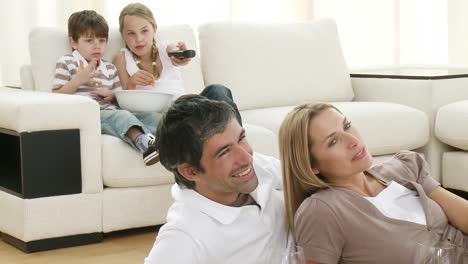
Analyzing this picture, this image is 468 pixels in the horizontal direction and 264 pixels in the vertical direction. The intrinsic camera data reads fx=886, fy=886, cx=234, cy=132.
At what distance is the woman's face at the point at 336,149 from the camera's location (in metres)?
1.94

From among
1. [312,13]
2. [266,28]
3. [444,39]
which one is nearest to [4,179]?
[266,28]

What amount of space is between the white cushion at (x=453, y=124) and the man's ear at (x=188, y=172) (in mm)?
2403

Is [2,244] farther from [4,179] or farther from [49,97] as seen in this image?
[49,97]

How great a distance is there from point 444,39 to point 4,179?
382cm

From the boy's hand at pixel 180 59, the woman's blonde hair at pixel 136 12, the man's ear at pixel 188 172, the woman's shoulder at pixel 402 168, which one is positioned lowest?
the woman's shoulder at pixel 402 168

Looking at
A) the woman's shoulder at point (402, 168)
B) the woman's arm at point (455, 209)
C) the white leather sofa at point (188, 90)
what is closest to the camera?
the woman's arm at point (455, 209)

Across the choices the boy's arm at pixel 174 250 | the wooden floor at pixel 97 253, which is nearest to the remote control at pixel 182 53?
the wooden floor at pixel 97 253

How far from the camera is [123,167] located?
3.47 meters

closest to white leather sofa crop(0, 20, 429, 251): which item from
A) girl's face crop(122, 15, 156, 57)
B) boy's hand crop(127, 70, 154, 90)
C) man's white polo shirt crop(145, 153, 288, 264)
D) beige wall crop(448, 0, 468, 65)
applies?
girl's face crop(122, 15, 156, 57)

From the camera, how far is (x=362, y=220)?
1887mm

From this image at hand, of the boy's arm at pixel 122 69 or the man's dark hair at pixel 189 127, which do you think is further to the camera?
the boy's arm at pixel 122 69

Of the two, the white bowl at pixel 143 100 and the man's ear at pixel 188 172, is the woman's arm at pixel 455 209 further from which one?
the white bowl at pixel 143 100

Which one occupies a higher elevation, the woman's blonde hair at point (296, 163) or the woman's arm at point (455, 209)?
the woman's blonde hair at point (296, 163)

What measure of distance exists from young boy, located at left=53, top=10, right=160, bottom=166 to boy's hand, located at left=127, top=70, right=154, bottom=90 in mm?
80
